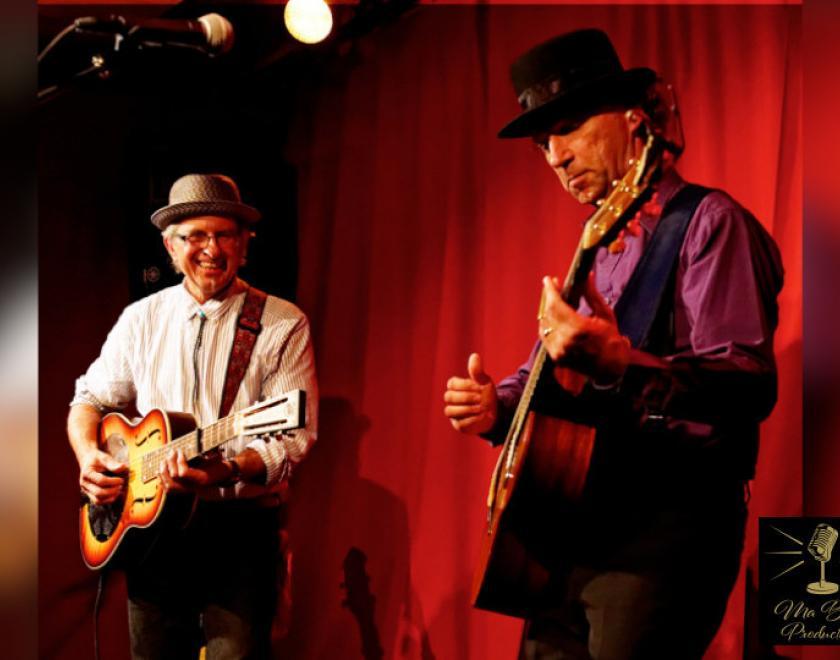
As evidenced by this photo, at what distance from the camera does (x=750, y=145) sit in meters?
3.37

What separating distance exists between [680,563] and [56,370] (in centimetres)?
284

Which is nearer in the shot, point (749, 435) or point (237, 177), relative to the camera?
point (749, 435)

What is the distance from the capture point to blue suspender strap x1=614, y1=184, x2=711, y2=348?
2123mm

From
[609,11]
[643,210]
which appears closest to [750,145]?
[609,11]

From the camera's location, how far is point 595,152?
232cm

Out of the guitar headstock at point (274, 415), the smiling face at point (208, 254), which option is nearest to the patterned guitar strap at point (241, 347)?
the smiling face at point (208, 254)

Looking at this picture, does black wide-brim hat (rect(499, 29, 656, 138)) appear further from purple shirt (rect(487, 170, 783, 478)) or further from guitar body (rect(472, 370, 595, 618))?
guitar body (rect(472, 370, 595, 618))

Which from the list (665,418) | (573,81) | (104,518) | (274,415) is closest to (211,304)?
(274,415)

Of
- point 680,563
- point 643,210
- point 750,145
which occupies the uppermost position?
point 750,145

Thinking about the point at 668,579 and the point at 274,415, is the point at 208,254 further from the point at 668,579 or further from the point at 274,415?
the point at 668,579

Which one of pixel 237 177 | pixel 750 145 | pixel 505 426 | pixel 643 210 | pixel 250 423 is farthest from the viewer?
pixel 237 177

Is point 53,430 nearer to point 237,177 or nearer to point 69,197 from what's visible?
point 69,197

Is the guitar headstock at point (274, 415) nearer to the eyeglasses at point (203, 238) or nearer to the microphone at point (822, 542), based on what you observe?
the eyeglasses at point (203, 238)

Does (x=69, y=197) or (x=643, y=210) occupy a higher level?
(x=69, y=197)
